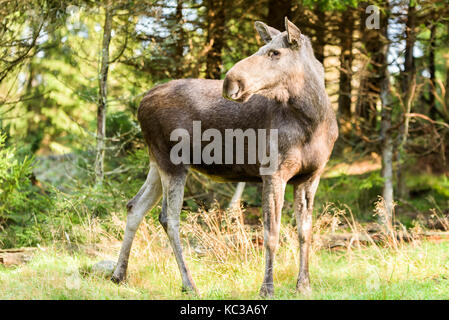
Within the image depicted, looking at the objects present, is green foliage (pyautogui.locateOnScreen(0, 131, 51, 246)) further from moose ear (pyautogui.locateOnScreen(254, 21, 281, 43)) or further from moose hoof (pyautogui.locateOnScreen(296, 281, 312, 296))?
moose ear (pyautogui.locateOnScreen(254, 21, 281, 43))

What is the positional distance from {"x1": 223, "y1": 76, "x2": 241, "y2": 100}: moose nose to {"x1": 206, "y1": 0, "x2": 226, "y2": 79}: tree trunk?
5.73m

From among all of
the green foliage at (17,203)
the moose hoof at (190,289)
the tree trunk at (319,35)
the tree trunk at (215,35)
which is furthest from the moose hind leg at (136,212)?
the tree trunk at (319,35)

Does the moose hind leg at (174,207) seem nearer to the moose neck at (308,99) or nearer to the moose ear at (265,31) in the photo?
the moose neck at (308,99)

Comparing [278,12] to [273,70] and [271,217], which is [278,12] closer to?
[273,70]

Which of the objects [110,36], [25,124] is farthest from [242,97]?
[25,124]

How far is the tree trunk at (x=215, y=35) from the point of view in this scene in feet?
33.7

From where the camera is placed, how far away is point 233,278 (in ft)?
19.3

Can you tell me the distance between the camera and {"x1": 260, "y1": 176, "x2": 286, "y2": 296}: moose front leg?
5.04 m

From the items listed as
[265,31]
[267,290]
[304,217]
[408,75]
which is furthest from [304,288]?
[408,75]

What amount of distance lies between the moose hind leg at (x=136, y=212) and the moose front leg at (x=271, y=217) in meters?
1.73

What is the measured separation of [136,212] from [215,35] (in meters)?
5.53
